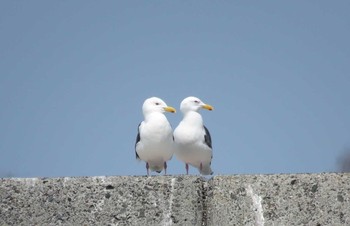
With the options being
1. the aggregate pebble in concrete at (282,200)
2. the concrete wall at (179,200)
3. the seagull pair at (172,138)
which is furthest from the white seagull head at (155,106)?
the aggregate pebble in concrete at (282,200)

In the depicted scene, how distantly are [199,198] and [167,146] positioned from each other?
2.90m

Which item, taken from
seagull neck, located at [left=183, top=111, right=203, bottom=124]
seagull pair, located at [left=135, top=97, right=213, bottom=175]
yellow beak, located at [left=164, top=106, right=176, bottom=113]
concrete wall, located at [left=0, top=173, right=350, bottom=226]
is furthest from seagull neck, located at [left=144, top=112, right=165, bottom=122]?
concrete wall, located at [left=0, top=173, right=350, bottom=226]

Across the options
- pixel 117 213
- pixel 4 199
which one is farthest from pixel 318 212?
pixel 4 199

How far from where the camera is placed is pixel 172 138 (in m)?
8.18

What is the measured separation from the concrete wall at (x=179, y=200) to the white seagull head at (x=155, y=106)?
10.8 feet

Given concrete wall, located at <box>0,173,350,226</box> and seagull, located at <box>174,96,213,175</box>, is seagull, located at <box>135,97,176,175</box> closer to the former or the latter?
seagull, located at <box>174,96,213,175</box>

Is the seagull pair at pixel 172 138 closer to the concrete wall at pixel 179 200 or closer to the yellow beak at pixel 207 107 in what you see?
the yellow beak at pixel 207 107

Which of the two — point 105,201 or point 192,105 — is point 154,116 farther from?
point 105,201

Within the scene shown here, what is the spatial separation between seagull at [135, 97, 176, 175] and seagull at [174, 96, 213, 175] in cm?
30

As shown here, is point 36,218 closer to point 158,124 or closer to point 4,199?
point 4,199

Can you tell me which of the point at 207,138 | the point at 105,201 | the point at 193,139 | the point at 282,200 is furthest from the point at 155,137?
the point at 282,200

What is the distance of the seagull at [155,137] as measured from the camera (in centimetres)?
801

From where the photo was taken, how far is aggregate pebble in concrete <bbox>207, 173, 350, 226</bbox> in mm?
4977

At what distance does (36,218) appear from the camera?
5215 millimetres
